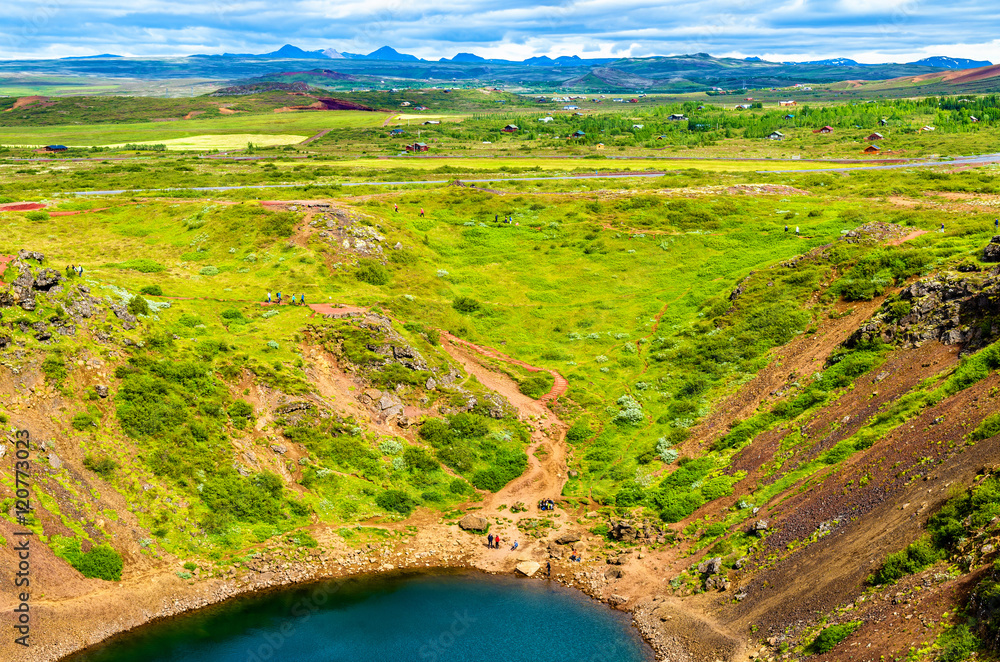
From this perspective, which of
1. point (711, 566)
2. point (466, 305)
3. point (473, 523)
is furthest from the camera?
point (466, 305)

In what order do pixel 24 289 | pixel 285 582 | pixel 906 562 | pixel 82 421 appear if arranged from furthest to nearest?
pixel 24 289 < pixel 82 421 < pixel 285 582 < pixel 906 562

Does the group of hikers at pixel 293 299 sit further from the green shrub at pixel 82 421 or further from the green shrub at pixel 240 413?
the green shrub at pixel 82 421

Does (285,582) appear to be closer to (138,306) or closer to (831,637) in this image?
(138,306)

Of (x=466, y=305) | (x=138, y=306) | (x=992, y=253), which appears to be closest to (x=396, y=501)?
(x=138, y=306)

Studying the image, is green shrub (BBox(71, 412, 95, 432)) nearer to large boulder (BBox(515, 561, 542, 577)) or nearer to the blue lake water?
the blue lake water

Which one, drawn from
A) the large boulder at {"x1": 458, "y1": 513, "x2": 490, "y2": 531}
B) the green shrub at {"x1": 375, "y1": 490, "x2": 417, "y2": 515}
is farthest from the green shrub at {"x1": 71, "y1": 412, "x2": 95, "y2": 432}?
the large boulder at {"x1": 458, "y1": 513, "x2": 490, "y2": 531}

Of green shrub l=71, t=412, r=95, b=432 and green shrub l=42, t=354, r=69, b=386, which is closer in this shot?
green shrub l=71, t=412, r=95, b=432
